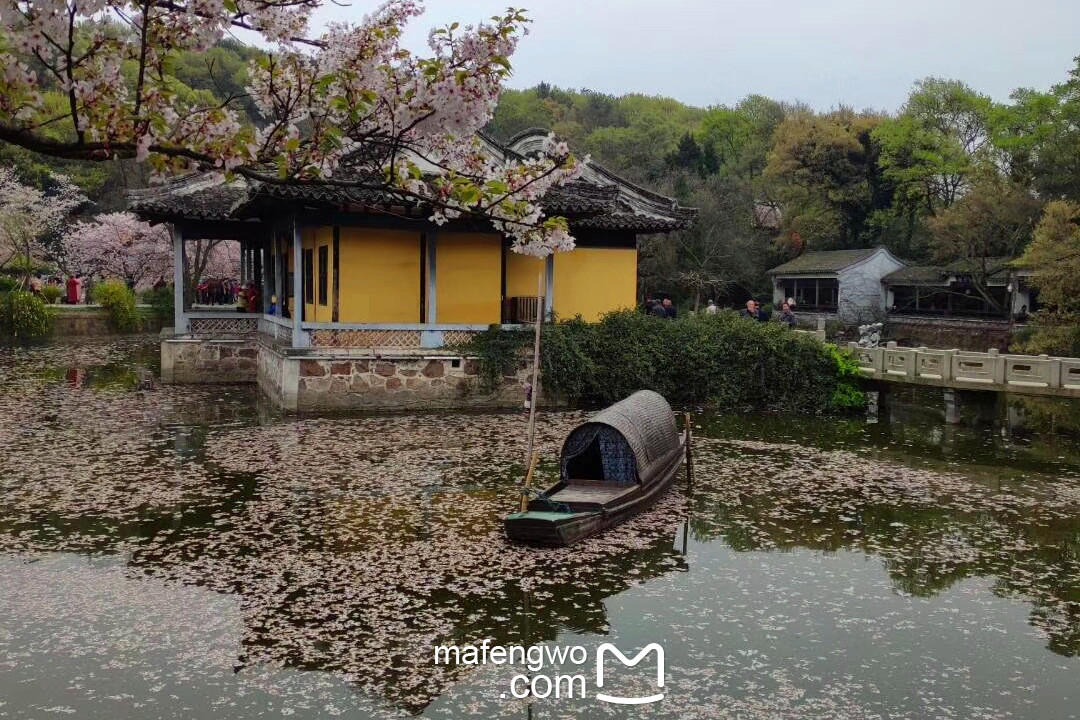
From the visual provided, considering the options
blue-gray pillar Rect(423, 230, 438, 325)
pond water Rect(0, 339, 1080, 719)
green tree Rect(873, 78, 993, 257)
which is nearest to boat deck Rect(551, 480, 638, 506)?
pond water Rect(0, 339, 1080, 719)

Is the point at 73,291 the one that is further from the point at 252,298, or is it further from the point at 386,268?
the point at 386,268

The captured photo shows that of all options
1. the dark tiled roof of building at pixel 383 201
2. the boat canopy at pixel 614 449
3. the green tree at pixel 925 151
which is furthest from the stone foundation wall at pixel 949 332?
the boat canopy at pixel 614 449

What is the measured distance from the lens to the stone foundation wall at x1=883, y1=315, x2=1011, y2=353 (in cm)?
3447

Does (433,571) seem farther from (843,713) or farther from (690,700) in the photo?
(843,713)

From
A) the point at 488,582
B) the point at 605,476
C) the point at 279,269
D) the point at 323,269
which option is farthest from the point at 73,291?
the point at 488,582

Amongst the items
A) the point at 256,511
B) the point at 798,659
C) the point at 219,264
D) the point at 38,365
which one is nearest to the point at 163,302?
the point at 219,264

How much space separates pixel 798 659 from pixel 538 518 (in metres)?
2.82

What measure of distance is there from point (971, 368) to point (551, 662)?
13.7 m

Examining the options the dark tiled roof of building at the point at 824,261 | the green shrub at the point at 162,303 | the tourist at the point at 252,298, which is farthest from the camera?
the dark tiled roof of building at the point at 824,261

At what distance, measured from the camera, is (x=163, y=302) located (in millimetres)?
37031

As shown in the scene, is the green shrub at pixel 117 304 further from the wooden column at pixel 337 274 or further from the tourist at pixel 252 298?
the wooden column at pixel 337 274

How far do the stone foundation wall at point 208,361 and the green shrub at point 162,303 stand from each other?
17916mm

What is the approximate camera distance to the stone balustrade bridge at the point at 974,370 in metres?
15.5

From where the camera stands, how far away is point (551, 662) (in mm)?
6031
